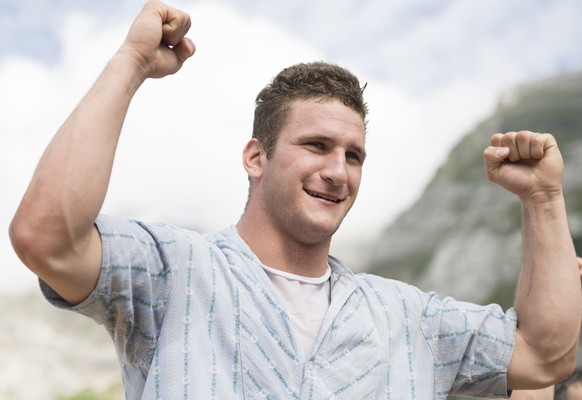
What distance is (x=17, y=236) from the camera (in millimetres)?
3021

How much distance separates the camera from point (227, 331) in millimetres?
3637

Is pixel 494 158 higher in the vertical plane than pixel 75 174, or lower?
higher

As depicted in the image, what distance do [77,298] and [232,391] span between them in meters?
0.80

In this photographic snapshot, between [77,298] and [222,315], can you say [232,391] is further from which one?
[77,298]

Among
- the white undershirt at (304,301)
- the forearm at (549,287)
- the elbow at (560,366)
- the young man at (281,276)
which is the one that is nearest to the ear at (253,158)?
the young man at (281,276)

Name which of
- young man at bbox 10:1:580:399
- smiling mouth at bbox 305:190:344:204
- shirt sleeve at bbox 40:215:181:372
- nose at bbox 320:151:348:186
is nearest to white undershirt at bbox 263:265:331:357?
young man at bbox 10:1:580:399

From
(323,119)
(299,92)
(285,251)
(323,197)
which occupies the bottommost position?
(285,251)

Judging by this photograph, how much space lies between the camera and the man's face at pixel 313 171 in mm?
4090

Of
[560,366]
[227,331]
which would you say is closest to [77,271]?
[227,331]

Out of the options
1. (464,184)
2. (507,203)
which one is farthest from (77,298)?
(464,184)

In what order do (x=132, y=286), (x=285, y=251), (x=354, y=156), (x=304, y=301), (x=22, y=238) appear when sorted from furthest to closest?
(x=354, y=156) → (x=285, y=251) → (x=304, y=301) → (x=132, y=286) → (x=22, y=238)

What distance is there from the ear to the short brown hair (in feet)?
0.14

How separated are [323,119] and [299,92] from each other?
0.27 m

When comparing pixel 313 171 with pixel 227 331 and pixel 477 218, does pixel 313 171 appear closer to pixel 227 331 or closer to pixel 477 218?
pixel 227 331
